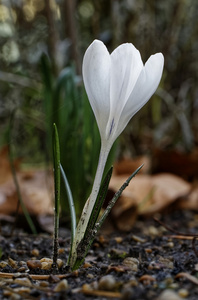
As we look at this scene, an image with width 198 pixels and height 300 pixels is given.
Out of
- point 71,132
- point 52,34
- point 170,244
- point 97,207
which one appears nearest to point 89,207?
point 97,207

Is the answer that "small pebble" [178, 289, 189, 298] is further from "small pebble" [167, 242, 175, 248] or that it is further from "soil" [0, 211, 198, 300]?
"small pebble" [167, 242, 175, 248]

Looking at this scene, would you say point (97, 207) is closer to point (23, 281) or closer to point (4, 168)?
point (23, 281)

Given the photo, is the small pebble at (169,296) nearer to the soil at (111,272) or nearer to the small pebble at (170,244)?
the soil at (111,272)

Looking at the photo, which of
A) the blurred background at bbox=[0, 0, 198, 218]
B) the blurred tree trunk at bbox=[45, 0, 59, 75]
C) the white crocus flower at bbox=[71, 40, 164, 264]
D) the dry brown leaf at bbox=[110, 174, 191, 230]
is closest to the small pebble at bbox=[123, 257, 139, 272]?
the white crocus flower at bbox=[71, 40, 164, 264]

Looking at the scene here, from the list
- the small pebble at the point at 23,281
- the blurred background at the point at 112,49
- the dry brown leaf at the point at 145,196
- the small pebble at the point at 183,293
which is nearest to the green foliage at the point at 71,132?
the dry brown leaf at the point at 145,196

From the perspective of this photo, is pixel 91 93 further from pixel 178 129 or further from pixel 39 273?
pixel 178 129

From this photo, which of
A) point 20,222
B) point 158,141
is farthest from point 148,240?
point 158,141

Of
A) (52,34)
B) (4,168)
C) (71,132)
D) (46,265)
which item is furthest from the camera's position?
(4,168)
